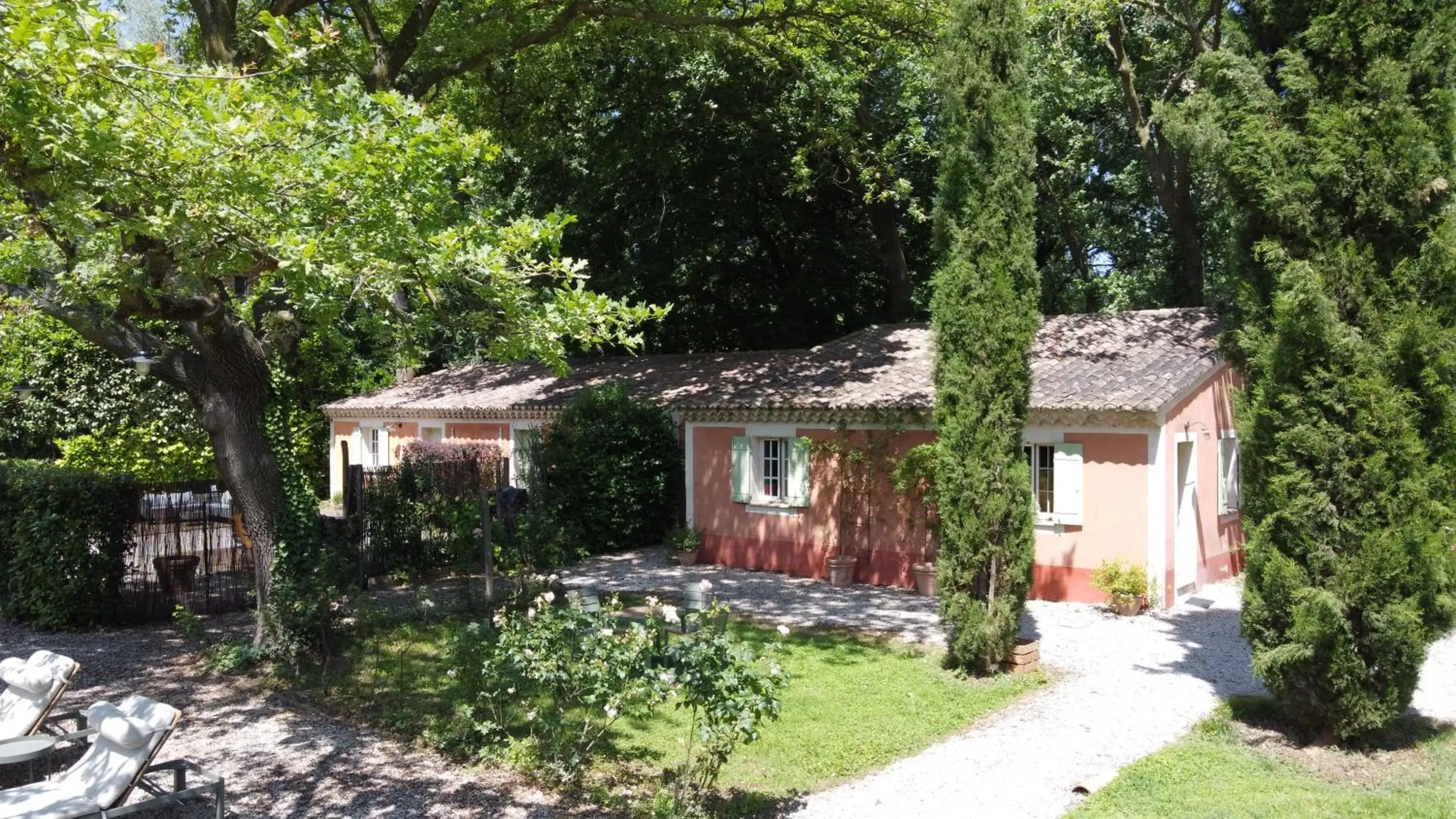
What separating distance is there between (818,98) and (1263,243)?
11741 mm

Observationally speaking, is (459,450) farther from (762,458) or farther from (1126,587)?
(1126,587)

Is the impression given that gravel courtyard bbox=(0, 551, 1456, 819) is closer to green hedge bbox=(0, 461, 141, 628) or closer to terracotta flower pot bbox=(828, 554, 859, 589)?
green hedge bbox=(0, 461, 141, 628)

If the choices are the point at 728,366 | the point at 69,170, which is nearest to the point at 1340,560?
the point at 69,170

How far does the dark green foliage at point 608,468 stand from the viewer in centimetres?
1861

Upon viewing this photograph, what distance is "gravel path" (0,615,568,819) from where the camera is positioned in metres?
6.56

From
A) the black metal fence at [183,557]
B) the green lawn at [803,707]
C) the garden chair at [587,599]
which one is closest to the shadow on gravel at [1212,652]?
the green lawn at [803,707]

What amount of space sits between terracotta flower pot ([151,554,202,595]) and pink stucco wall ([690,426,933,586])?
8.36m

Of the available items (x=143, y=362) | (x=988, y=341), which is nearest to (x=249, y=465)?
(x=143, y=362)

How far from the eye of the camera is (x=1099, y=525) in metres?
13.5

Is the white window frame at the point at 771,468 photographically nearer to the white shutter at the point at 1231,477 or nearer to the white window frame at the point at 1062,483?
the white window frame at the point at 1062,483

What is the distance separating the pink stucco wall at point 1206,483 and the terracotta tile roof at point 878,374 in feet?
2.08

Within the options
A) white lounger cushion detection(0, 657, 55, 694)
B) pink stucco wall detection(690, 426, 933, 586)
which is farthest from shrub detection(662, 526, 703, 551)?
white lounger cushion detection(0, 657, 55, 694)

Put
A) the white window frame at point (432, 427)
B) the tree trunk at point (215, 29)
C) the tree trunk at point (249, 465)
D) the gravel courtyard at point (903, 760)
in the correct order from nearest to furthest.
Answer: the gravel courtyard at point (903, 760), the tree trunk at point (249, 465), the tree trunk at point (215, 29), the white window frame at point (432, 427)

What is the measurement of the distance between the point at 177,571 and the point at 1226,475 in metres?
15.8
